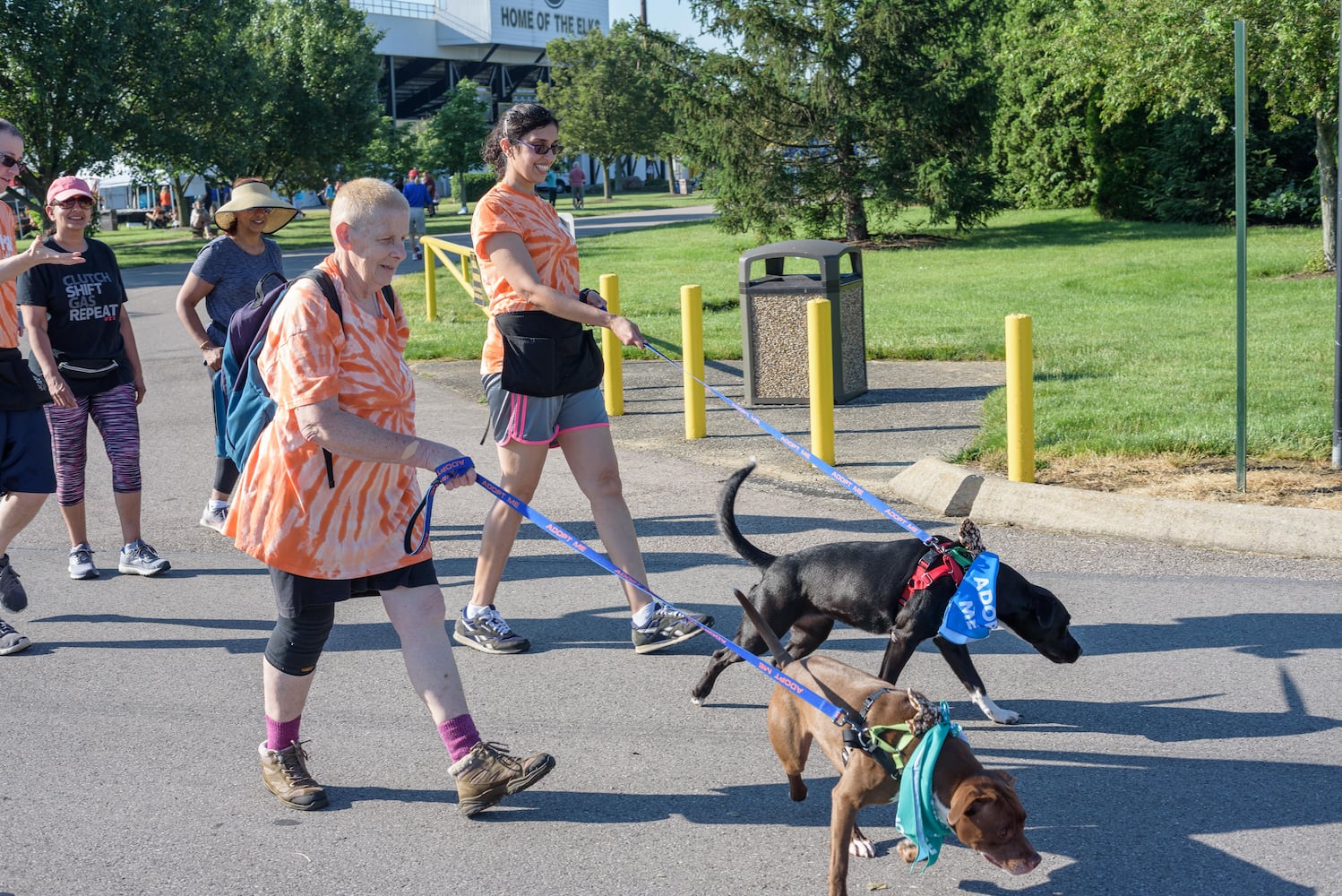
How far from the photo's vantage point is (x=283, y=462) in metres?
3.64

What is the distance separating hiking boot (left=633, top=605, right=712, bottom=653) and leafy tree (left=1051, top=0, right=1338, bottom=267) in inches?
485

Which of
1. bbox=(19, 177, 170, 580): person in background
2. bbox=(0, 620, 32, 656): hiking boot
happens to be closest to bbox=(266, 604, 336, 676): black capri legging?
bbox=(0, 620, 32, 656): hiking boot

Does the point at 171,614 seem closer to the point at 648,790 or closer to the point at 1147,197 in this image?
the point at 648,790

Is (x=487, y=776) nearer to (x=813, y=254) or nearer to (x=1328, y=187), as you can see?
(x=813, y=254)

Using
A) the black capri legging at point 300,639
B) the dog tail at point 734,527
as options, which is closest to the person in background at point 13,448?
the black capri legging at point 300,639

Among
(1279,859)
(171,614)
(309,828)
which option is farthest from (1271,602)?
(171,614)

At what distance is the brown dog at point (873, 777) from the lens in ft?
9.46

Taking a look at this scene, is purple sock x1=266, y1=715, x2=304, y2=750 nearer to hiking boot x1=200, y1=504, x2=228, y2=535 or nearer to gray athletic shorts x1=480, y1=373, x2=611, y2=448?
gray athletic shorts x1=480, y1=373, x2=611, y2=448

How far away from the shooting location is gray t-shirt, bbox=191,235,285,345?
6.48m

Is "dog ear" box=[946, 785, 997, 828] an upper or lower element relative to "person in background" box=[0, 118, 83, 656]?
lower

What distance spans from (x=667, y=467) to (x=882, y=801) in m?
5.27

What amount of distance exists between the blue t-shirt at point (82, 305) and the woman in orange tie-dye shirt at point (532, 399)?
2122mm

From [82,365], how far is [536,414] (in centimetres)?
250

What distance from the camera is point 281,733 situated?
3.87m
